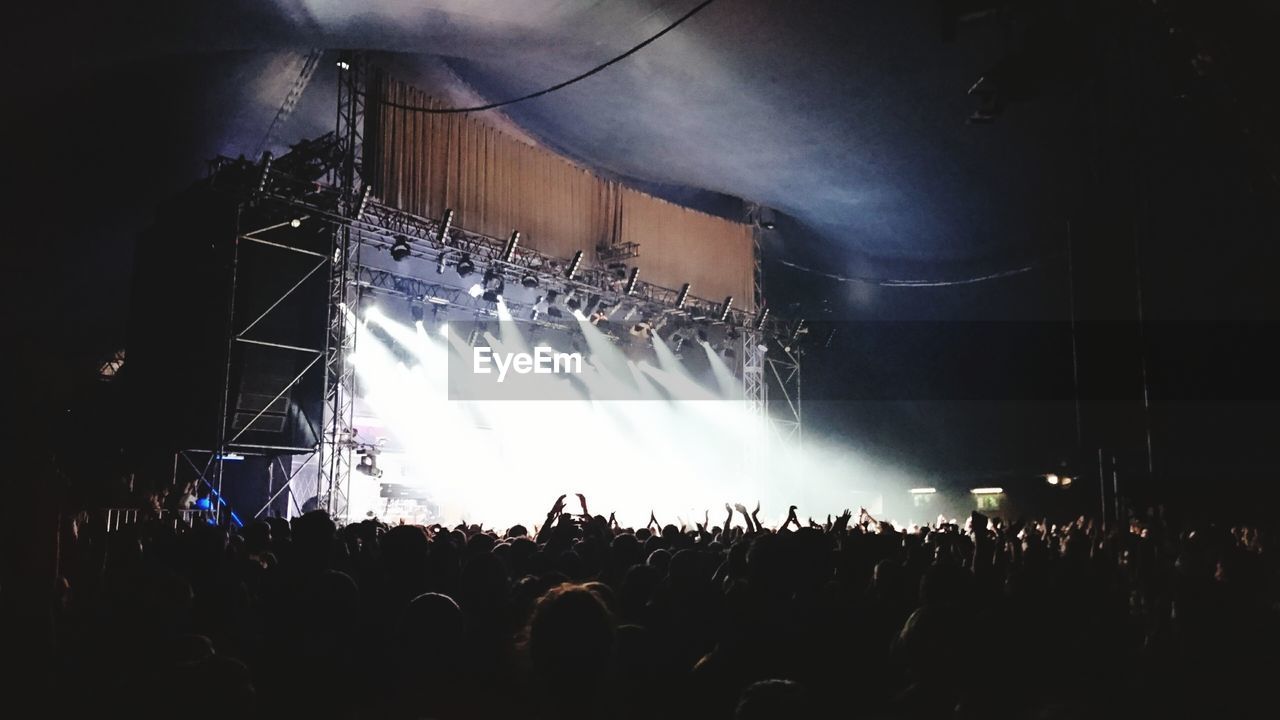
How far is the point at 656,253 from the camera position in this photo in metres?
16.3

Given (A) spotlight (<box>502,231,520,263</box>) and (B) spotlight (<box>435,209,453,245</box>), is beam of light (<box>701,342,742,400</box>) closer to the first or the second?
(A) spotlight (<box>502,231,520,263</box>)

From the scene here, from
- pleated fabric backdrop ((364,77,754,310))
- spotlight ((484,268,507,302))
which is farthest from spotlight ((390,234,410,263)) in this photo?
spotlight ((484,268,507,302))

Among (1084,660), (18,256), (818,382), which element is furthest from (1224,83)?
(818,382)

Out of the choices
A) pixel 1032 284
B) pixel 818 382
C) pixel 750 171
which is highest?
pixel 750 171

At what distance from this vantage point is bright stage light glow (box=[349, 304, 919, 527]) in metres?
16.5

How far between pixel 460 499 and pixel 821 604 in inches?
544

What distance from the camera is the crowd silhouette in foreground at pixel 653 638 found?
176 cm

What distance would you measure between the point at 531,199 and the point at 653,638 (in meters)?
12.5

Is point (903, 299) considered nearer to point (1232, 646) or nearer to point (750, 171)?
point (750, 171)

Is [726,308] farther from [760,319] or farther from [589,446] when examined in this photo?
[589,446]

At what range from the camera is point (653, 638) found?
2.64m

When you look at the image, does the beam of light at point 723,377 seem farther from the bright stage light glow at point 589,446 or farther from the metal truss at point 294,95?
the metal truss at point 294,95

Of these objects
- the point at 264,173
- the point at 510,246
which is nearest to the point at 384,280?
the point at 510,246

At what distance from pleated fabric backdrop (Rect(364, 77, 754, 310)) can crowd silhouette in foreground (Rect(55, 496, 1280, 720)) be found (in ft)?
30.5
